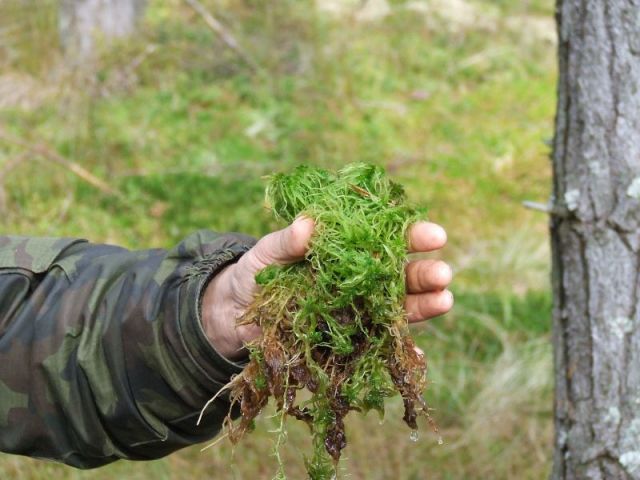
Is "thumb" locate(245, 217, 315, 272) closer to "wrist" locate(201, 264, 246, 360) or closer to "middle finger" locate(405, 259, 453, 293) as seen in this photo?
"wrist" locate(201, 264, 246, 360)

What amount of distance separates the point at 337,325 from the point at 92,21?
669 cm

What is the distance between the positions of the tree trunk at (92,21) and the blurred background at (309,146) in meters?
0.02

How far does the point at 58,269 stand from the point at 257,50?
19.2 ft

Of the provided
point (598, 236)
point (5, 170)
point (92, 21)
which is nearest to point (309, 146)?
point (5, 170)

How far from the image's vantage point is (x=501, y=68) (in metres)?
8.58

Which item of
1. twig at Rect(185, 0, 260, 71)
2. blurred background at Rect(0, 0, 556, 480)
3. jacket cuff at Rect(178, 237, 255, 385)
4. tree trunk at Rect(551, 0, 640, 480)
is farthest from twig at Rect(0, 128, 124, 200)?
jacket cuff at Rect(178, 237, 255, 385)

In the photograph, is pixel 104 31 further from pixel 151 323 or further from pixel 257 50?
pixel 151 323

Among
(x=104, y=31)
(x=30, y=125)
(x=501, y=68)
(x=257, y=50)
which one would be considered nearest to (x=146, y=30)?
(x=104, y=31)

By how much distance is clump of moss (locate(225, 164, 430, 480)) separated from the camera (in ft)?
5.32

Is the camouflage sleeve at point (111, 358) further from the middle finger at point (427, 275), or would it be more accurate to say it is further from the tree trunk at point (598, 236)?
the tree trunk at point (598, 236)

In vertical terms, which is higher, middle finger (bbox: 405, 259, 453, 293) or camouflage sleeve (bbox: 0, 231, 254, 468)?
middle finger (bbox: 405, 259, 453, 293)

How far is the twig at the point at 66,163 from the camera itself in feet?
18.6

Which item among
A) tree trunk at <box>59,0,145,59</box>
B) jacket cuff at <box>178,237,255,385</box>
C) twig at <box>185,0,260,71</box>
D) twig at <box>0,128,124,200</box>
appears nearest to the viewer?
jacket cuff at <box>178,237,255,385</box>

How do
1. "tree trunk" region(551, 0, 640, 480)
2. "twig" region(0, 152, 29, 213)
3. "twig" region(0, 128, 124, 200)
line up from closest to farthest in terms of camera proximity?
"tree trunk" region(551, 0, 640, 480), "twig" region(0, 152, 29, 213), "twig" region(0, 128, 124, 200)
